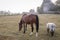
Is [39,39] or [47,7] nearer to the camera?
[39,39]

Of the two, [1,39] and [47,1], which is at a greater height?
[47,1]

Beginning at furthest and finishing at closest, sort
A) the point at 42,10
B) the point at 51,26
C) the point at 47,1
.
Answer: the point at 47,1 < the point at 42,10 < the point at 51,26

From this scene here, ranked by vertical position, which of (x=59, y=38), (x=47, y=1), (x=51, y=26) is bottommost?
(x=59, y=38)

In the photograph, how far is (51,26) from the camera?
10508mm

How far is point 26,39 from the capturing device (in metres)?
9.77

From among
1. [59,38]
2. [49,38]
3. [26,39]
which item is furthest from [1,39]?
[59,38]

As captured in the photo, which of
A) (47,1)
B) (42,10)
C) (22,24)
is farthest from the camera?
(47,1)

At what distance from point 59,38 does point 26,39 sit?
2276 millimetres

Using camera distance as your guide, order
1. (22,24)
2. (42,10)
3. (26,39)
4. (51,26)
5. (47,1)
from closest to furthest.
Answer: (26,39) → (51,26) → (22,24) → (42,10) → (47,1)

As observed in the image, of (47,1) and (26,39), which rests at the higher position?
(47,1)

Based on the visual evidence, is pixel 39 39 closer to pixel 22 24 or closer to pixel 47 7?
pixel 22 24

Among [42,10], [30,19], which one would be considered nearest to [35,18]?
[30,19]

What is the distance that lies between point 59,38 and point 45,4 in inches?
1530

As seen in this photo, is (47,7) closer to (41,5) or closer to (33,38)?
(41,5)
